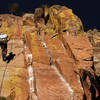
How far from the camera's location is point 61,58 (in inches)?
663

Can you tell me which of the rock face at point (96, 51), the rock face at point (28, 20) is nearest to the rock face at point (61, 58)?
the rock face at point (96, 51)

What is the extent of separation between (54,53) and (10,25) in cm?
917

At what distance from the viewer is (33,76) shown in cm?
1426

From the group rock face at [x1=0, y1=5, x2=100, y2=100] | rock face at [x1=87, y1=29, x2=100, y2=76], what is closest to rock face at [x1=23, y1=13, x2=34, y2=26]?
rock face at [x1=0, y1=5, x2=100, y2=100]

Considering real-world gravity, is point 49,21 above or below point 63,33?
above

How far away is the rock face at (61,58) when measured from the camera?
42.7ft

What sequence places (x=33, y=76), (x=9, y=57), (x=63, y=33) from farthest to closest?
(x=63, y=33) < (x=9, y=57) < (x=33, y=76)

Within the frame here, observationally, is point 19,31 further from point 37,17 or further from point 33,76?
point 33,76

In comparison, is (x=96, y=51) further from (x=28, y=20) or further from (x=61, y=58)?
(x=28, y=20)

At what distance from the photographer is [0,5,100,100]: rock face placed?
1301cm

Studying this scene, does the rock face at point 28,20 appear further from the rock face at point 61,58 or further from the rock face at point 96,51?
the rock face at point 96,51

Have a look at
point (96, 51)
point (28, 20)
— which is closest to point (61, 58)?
point (96, 51)

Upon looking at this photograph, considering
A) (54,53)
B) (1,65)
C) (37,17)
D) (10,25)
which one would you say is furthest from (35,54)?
(37,17)

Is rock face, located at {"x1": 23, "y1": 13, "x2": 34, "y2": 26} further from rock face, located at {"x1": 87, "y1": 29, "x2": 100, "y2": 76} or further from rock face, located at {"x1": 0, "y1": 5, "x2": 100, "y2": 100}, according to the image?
rock face, located at {"x1": 87, "y1": 29, "x2": 100, "y2": 76}
